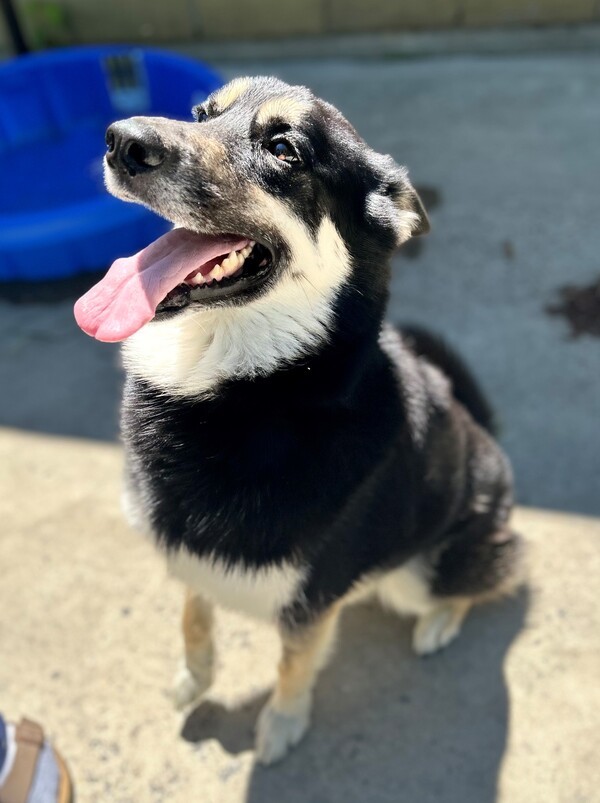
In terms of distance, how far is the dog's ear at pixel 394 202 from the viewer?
171 centimetres

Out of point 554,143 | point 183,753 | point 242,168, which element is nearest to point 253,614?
point 183,753

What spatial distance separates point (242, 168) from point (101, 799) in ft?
6.22

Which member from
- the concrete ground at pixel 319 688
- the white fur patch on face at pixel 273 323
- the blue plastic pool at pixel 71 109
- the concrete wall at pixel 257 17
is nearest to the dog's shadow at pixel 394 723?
the concrete ground at pixel 319 688

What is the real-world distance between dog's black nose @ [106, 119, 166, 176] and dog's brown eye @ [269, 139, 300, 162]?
296 mm

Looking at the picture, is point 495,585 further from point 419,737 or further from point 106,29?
point 106,29

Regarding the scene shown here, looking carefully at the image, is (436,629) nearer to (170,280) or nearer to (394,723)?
(394,723)

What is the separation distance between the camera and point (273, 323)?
1.61m

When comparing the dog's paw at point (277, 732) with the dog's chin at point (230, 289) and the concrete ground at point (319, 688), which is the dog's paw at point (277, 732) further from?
the dog's chin at point (230, 289)

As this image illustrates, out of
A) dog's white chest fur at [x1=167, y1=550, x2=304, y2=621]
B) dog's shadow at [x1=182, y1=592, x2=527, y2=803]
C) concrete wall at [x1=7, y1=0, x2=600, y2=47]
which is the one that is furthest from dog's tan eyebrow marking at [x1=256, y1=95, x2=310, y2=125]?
concrete wall at [x1=7, y1=0, x2=600, y2=47]

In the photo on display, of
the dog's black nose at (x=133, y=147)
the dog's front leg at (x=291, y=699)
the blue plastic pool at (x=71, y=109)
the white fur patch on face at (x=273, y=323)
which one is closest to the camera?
the dog's black nose at (x=133, y=147)

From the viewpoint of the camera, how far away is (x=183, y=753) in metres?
2.12

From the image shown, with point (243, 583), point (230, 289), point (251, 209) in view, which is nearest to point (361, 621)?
point (243, 583)

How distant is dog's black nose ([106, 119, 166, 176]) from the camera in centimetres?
139

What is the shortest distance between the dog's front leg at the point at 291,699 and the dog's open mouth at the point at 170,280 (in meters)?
1.03
